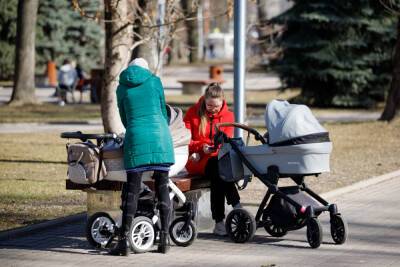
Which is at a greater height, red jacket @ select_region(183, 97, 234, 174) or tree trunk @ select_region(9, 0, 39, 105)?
tree trunk @ select_region(9, 0, 39, 105)

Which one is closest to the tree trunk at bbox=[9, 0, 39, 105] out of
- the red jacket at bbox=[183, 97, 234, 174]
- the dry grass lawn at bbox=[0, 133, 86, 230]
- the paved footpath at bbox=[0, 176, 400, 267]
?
the dry grass lawn at bbox=[0, 133, 86, 230]

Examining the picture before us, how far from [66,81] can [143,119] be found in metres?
25.6

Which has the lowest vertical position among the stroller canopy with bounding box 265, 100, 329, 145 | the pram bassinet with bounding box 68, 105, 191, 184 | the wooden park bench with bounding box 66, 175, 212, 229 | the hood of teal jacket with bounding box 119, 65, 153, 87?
the wooden park bench with bounding box 66, 175, 212, 229

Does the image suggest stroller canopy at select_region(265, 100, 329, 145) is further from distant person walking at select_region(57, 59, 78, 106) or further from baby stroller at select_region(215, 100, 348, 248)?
distant person walking at select_region(57, 59, 78, 106)

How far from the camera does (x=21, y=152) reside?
18625 mm

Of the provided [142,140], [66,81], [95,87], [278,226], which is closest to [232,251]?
[278,226]

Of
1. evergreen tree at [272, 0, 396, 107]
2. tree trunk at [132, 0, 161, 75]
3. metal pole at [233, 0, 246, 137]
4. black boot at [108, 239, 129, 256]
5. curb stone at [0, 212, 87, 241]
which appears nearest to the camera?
black boot at [108, 239, 129, 256]

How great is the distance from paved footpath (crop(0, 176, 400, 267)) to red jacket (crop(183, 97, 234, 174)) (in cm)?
74

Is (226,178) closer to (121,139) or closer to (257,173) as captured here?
(257,173)

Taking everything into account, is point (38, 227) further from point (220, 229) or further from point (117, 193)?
point (220, 229)

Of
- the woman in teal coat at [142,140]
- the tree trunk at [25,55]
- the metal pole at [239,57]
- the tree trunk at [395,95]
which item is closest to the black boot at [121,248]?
the woman in teal coat at [142,140]

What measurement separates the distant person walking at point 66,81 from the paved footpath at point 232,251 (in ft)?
75.1

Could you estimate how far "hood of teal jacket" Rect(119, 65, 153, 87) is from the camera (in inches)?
356

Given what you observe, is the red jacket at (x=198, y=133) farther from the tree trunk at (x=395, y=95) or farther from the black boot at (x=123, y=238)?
the tree trunk at (x=395, y=95)
